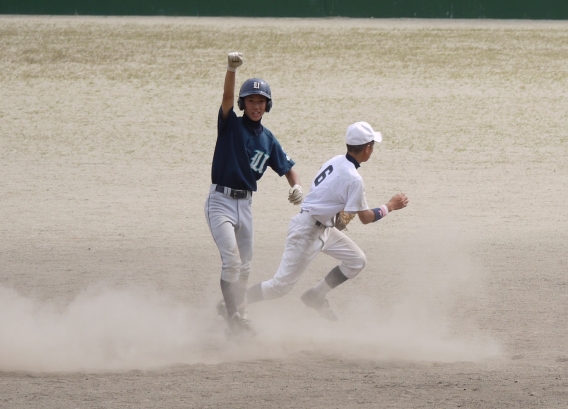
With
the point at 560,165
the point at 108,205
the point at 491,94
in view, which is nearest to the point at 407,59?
the point at 491,94

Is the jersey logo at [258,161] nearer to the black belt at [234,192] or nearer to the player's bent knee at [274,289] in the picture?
the black belt at [234,192]

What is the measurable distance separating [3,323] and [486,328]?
3533mm

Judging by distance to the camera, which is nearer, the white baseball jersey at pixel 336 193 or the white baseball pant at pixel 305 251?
the white baseball jersey at pixel 336 193

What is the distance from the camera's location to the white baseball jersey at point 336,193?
5.61 m

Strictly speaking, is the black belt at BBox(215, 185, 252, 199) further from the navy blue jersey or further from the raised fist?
the raised fist

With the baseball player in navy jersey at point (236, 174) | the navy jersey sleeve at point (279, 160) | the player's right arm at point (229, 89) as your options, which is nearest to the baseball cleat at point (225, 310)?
the baseball player in navy jersey at point (236, 174)

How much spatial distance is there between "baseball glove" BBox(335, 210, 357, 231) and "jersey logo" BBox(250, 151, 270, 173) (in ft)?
2.09

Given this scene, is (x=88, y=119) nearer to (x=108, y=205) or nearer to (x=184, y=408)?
(x=108, y=205)

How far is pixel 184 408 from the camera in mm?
4738

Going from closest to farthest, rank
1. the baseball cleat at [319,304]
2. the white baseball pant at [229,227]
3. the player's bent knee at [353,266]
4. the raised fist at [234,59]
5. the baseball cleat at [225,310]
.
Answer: the raised fist at [234,59] → the white baseball pant at [229,227] → the baseball cleat at [225,310] → the player's bent knee at [353,266] → the baseball cleat at [319,304]

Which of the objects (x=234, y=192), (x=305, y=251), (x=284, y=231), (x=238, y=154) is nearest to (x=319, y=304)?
(x=305, y=251)

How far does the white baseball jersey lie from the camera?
18.4ft

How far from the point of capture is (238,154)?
580cm

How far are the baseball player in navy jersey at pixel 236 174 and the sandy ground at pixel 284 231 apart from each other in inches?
16.6
